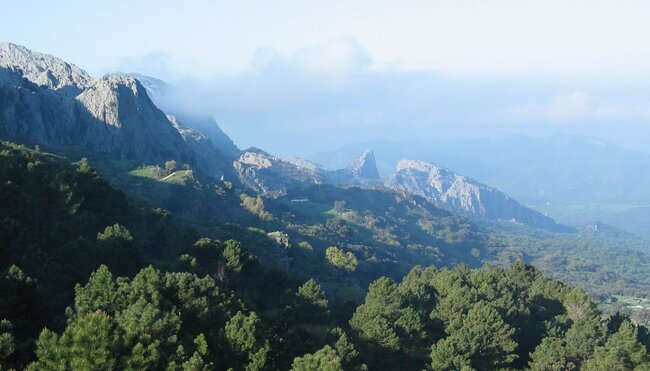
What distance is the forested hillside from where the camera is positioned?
1154 inches

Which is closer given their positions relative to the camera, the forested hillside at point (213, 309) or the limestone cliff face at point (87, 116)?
the forested hillside at point (213, 309)

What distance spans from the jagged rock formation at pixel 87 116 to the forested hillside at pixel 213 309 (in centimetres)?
7390

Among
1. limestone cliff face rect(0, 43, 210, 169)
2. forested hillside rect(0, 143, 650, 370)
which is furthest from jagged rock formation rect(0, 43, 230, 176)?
forested hillside rect(0, 143, 650, 370)

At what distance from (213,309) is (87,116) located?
457 ft

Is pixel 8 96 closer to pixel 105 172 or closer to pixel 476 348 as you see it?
pixel 105 172

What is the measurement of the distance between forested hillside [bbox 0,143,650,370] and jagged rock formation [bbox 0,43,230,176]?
73.9 metres

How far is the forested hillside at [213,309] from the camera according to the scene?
2931 cm

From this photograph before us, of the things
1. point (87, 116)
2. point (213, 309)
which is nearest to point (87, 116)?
point (87, 116)

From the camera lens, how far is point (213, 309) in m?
37.0

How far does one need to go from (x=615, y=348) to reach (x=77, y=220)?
53.9 metres

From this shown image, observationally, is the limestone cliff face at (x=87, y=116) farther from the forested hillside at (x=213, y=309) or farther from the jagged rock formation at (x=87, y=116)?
the forested hillside at (x=213, y=309)

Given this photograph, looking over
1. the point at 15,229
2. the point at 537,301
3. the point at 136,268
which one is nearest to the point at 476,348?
the point at 537,301

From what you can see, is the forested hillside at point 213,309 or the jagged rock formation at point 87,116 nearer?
the forested hillside at point 213,309

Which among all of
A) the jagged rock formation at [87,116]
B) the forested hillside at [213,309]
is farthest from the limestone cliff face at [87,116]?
the forested hillside at [213,309]
